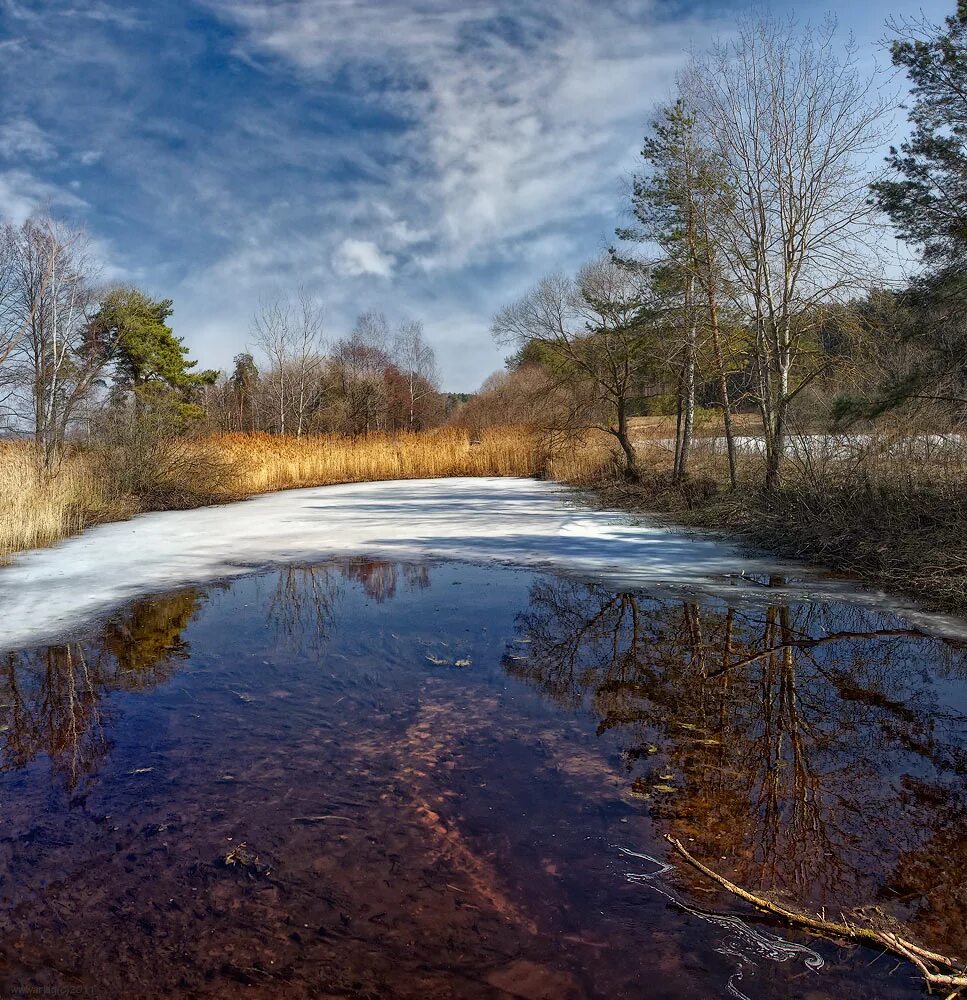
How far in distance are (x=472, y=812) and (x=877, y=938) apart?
124cm

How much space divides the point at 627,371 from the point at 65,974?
1446 cm

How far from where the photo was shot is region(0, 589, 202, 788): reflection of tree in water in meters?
2.85

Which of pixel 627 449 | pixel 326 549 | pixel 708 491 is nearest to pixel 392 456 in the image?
pixel 627 449

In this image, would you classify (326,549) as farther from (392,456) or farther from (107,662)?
(392,456)

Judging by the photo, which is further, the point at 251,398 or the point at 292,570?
the point at 251,398

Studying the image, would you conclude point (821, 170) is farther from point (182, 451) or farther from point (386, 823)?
point (182, 451)

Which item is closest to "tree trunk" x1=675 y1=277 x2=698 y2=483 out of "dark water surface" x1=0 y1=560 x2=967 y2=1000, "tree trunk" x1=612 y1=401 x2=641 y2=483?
"tree trunk" x1=612 y1=401 x2=641 y2=483

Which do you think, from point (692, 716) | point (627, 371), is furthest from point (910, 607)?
point (627, 371)

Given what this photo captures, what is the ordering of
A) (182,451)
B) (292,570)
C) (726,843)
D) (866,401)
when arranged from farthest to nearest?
(182,451)
(866,401)
(292,570)
(726,843)

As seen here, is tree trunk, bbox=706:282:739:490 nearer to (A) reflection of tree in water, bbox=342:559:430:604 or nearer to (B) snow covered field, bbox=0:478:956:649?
(B) snow covered field, bbox=0:478:956:649

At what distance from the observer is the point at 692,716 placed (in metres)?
3.06

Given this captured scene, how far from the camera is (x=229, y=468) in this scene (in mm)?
14797

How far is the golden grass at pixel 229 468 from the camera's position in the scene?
8602 mm

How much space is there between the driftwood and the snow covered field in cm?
388
